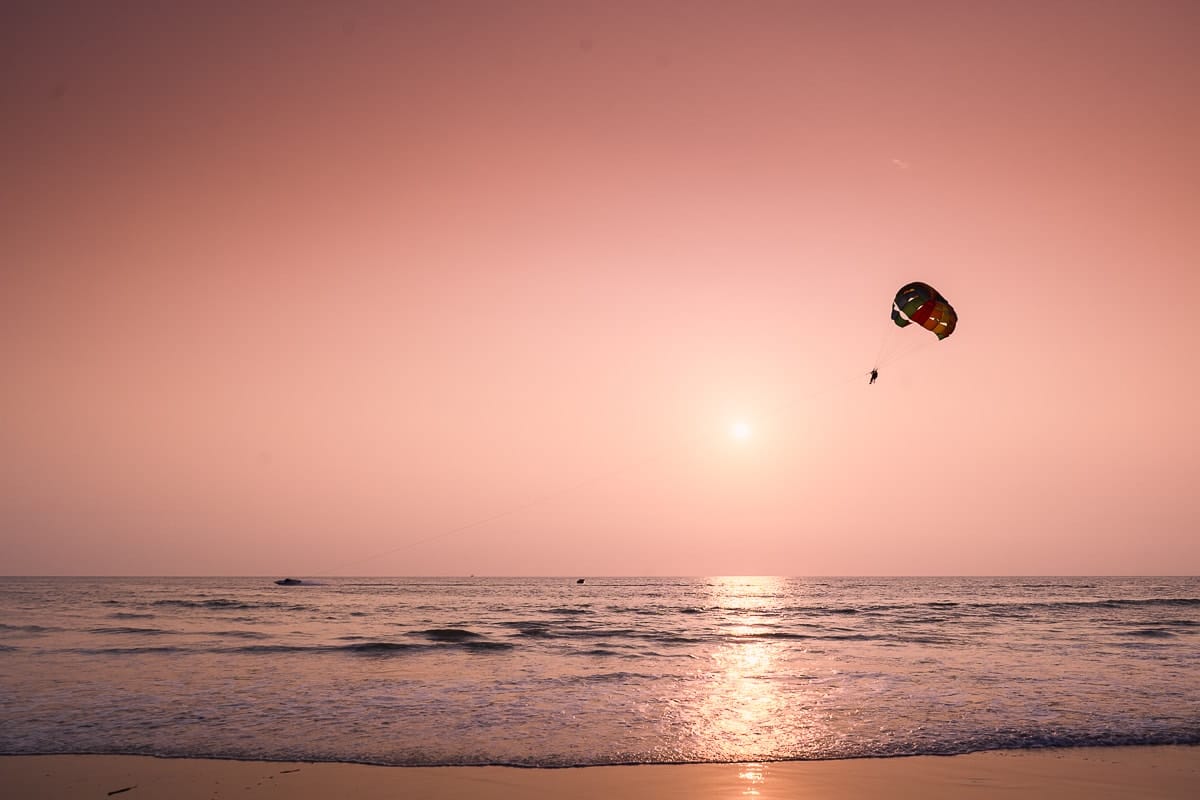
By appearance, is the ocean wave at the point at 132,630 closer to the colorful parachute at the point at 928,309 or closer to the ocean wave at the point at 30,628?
the ocean wave at the point at 30,628

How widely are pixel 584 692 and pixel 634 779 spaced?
6253mm

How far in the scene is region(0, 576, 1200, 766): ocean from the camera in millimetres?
10141

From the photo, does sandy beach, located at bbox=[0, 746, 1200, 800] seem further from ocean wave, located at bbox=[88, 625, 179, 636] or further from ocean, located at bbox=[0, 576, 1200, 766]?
ocean wave, located at bbox=[88, 625, 179, 636]

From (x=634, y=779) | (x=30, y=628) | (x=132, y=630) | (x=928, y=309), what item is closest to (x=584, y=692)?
(x=634, y=779)

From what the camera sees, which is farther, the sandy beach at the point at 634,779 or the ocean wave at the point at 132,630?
the ocean wave at the point at 132,630

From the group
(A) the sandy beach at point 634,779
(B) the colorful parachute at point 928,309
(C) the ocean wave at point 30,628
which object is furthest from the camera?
(C) the ocean wave at point 30,628

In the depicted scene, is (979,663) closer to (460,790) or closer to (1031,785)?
(1031,785)

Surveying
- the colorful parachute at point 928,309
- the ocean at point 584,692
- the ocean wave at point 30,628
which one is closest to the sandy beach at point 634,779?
the ocean at point 584,692

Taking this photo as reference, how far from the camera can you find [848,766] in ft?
29.6

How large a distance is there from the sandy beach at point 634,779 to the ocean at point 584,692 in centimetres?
48

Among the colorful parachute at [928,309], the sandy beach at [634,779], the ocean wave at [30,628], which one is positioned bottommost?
the ocean wave at [30,628]

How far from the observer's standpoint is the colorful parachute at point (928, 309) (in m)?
23.8

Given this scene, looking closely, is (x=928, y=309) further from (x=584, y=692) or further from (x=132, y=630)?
(x=132, y=630)

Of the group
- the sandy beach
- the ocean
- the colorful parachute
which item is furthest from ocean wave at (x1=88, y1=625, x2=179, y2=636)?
the colorful parachute
